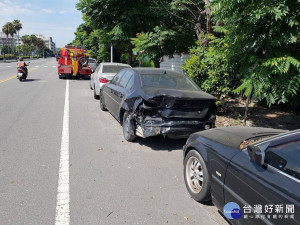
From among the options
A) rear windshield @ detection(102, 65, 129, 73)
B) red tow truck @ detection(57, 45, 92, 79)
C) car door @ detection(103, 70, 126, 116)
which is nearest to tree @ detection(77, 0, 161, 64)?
rear windshield @ detection(102, 65, 129, 73)

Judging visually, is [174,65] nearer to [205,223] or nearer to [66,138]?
[66,138]

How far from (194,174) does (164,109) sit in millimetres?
1739

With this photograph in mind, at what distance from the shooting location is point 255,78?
214 inches

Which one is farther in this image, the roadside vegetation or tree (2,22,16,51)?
tree (2,22,16,51)

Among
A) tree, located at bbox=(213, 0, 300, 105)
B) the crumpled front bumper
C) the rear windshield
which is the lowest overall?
the crumpled front bumper

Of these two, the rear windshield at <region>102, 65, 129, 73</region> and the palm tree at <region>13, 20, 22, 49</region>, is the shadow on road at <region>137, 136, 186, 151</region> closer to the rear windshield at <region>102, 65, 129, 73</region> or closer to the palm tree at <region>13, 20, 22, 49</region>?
the rear windshield at <region>102, 65, 129, 73</region>

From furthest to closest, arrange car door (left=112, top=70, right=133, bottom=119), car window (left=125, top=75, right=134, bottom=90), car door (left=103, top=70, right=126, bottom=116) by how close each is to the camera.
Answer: car door (left=103, top=70, right=126, bottom=116)
car door (left=112, top=70, right=133, bottom=119)
car window (left=125, top=75, right=134, bottom=90)

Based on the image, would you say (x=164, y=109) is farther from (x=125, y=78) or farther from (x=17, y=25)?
(x=17, y=25)

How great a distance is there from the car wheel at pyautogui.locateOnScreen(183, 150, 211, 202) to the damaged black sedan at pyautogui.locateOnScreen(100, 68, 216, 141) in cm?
132

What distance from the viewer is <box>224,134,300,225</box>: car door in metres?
1.98

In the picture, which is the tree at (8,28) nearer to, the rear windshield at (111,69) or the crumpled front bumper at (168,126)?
the rear windshield at (111,69)

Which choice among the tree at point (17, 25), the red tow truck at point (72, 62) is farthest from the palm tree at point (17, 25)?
the red tow truck at point (72, 62)

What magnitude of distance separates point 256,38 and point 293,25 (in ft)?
2.27

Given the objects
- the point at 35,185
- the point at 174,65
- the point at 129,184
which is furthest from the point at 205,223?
the point at 174,65
